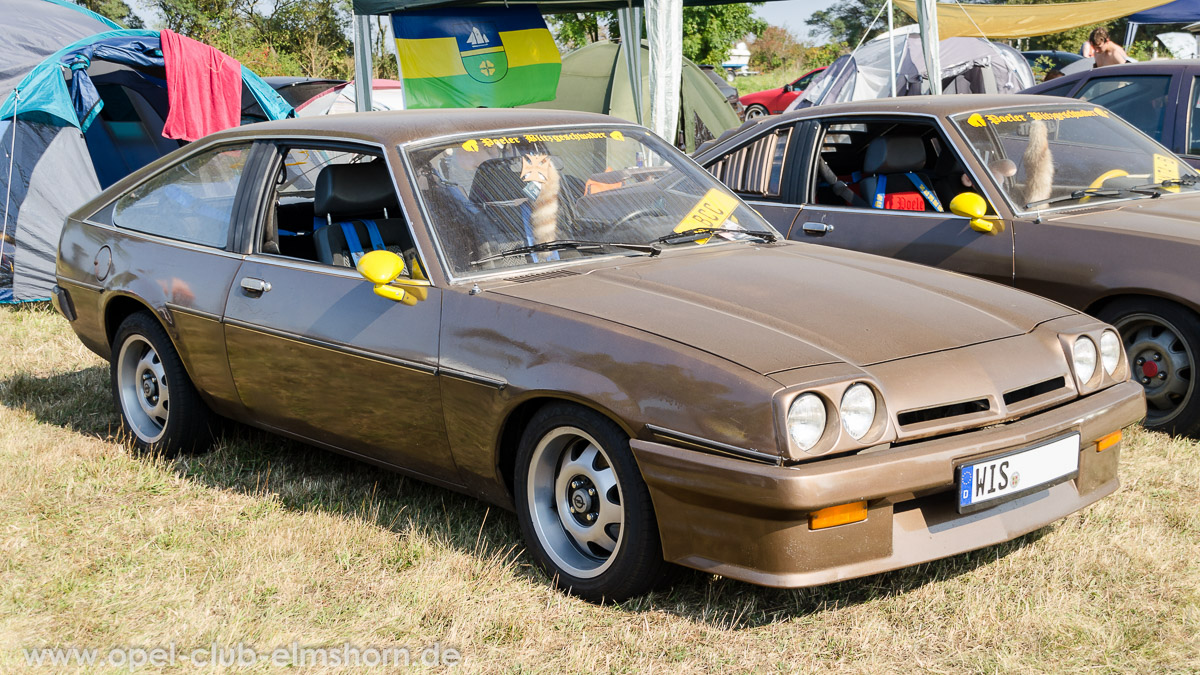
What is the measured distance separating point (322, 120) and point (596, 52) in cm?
1130

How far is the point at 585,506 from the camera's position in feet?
10.7

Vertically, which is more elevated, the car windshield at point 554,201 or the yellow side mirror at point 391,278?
the car windshield at point 554,201

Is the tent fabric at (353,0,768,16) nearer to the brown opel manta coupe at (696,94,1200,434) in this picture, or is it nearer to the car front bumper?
the brown opel manta coupe at (696,94,1200,434)

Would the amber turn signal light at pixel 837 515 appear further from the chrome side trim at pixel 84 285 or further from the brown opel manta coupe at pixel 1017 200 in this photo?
the chrome side trim at pixel 84 285

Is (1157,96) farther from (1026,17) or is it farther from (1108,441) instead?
(1026,17)

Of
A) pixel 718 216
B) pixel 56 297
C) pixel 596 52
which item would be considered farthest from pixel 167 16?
pixel 718 216

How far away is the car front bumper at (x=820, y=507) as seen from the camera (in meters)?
2.74

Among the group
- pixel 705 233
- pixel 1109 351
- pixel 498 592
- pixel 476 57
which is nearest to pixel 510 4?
pixel 476 57

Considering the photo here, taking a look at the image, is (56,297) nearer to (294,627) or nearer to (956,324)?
(294,627)

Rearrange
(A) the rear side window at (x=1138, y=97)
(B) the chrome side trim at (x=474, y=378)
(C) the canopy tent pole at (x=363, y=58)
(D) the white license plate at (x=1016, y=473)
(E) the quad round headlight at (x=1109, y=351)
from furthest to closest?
(C) the canopy tent pole at (x=363, y=58), (A) the rear side window at (x=1138, y=97), (E) the quad round headlight at (x=1109, y=351), (B) the chrome side trim at (x=474, y=378), (D) the white license plate at (x=1016, y=473)

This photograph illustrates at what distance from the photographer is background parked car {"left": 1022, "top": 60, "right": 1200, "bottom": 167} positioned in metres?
6.86

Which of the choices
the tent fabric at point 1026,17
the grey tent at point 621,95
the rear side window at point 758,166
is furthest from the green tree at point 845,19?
the rear side window at point 758,166

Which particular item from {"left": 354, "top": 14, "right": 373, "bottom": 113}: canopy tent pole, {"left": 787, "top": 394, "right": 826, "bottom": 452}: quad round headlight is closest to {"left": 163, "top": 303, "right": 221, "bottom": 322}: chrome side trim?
{"left": 787, "top": 394, "right": 826, "bottom": 452}: quad round headlight

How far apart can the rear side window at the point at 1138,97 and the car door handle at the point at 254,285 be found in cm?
546
